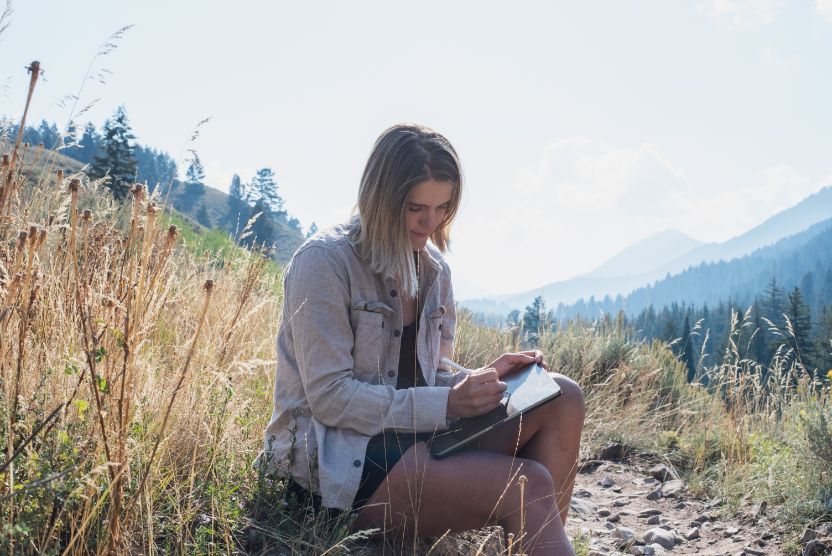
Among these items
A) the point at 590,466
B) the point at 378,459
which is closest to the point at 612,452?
the point at 590,466

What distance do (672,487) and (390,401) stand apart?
241 cm

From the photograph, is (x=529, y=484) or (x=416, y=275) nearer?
(x=529, y=484)

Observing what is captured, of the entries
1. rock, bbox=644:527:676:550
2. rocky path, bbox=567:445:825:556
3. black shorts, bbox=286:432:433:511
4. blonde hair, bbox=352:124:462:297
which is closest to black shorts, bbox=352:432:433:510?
black shorts, bbox=286:432:433:511

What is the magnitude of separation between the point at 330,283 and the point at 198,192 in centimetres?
9040

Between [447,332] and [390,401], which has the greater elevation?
[447,332]

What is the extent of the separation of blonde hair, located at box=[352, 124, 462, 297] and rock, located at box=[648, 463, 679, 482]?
258cm

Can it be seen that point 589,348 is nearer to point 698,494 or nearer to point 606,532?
point 698,494

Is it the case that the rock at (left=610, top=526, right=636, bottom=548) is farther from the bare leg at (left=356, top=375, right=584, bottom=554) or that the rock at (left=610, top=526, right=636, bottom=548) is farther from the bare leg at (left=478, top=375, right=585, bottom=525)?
the bare leg at (left=356, top=375, right=584, bottom=554)

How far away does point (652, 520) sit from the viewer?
3.15 metres

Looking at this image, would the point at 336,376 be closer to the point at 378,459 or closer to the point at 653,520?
the point at 378,459

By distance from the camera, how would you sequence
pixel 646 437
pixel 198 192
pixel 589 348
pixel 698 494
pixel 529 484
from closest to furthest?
1. pixel 529 484
2. pixel 698 494
3. pixel 646 437
4. pixel 589 348
5. pixel 198 192

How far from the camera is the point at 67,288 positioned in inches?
74.7

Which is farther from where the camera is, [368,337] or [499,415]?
[368,337]

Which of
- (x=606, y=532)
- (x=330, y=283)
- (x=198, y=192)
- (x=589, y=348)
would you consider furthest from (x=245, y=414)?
(x=198, y=192)
